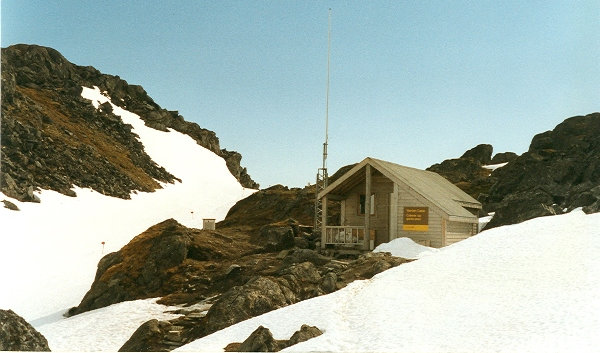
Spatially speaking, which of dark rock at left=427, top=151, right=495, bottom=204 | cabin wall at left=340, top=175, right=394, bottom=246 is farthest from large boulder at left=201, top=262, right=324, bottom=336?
dark rock at left=427, top=151, right=495, bottom=204

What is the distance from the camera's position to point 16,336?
16.6m

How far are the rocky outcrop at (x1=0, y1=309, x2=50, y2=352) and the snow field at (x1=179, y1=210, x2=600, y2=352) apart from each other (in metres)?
4.71

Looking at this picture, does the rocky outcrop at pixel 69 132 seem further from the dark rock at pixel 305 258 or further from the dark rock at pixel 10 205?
the dark rock at pixel 305 258

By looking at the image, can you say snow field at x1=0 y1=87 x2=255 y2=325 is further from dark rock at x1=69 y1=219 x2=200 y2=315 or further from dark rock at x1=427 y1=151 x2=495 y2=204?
dark rock at x1=427 y1=151 x2=495 y2=204

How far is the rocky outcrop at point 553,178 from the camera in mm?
37734

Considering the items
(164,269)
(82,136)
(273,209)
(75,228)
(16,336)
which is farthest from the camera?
(82,136)

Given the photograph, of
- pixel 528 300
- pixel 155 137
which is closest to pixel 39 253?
pixel 528 300

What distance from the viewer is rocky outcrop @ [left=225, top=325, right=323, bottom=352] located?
15.7m

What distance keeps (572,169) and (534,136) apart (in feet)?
98.5

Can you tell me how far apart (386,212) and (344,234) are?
9.93 ft

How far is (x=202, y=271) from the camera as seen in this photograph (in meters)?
31.6

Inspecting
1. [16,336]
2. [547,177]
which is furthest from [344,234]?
[547,177]

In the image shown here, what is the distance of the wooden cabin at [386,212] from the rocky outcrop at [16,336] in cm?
2011

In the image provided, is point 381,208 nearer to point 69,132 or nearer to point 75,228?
point 75,228
